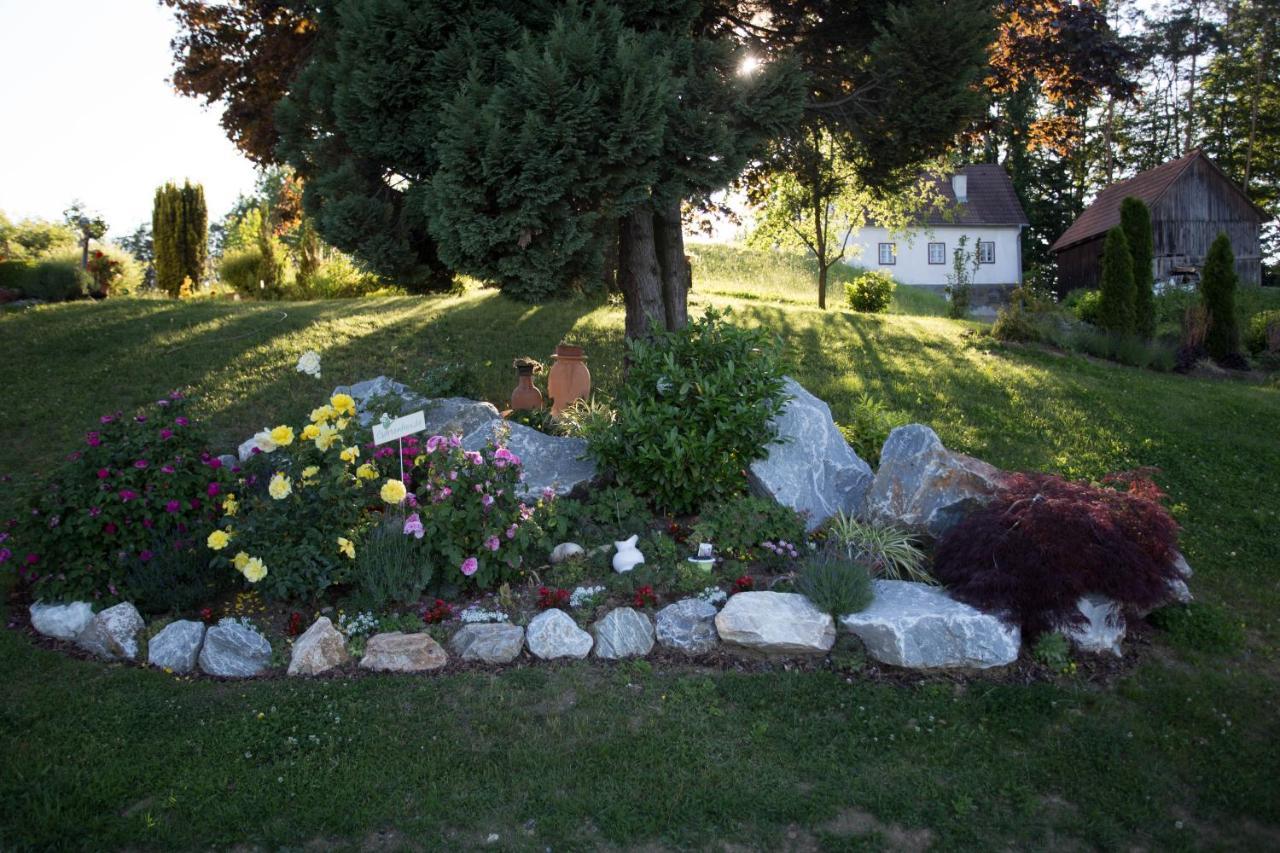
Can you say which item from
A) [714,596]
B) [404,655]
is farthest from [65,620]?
[714,596]

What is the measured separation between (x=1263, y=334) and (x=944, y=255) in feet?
68.7

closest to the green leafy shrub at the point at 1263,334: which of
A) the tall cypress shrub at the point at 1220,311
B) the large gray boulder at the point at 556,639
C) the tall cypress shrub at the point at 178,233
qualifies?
the tall cypress shrub at the point at 1220,311

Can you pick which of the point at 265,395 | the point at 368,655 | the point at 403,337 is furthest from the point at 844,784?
the point at 403,337

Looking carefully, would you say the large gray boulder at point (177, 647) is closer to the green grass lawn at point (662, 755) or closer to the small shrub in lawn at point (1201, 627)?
the green grass lawn at point (662, 755)

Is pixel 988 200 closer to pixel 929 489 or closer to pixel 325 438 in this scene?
pixel 929 489

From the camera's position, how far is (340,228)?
724 cm

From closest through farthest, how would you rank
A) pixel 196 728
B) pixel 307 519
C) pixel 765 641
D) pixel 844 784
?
pixel 844 784, pixel 196 728, pixel 765 641, pixel 307 519

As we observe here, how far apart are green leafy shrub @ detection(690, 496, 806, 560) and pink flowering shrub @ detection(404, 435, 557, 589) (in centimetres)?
109

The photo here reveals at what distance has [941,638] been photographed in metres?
4.50

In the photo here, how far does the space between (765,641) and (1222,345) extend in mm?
13667

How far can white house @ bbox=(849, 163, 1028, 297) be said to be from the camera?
35.2 m

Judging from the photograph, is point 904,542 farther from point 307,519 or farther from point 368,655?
point 307,519

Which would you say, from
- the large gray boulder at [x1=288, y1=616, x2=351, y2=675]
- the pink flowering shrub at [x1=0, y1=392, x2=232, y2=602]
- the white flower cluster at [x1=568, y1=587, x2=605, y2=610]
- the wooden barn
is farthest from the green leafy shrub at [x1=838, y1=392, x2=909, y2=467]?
the wooden barn

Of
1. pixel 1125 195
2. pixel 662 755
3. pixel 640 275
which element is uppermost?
pixel 1125 195
